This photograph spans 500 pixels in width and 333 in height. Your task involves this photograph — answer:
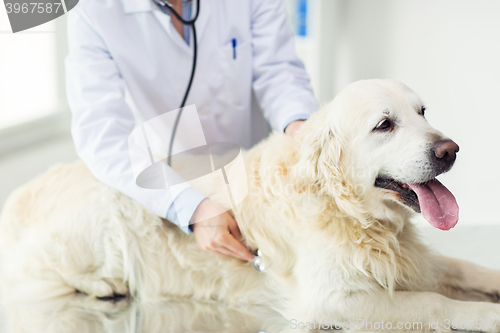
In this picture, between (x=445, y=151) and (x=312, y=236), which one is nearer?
(x=445, y=151)

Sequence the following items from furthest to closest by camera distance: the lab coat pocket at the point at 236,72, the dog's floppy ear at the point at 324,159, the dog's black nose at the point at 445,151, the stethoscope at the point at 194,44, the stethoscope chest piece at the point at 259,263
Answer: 1. the lab coat pocket at the point at 236,72
2. the stethoscope at the point at 194,44
3. the stethoscope chest piece at the point at 259,263
4. the dog's floppy ear at the point at 324,159
5. the dog's black nose at the point at 445,151

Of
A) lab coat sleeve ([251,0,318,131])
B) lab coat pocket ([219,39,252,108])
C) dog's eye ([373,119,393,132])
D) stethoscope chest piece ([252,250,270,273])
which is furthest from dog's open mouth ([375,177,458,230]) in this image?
lab coat pocket ([219,39,252,108])

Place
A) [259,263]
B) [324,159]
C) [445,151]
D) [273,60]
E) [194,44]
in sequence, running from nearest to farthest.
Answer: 1. [445,151]
2. [324,159]
3. [259,263]
4. [194,44]
5. [273,60]

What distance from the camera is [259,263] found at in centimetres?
109

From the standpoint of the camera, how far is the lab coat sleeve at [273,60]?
1465 mm

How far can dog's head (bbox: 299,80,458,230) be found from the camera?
33.8 inches

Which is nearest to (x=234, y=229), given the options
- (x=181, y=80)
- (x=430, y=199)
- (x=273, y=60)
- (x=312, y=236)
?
(x=312, y=236)

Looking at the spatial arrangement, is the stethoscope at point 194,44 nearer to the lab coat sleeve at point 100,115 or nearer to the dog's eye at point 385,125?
the lab coat sleeve at point 100,115

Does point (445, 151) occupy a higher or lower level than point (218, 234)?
higher

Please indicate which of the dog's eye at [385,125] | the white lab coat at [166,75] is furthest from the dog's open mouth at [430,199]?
the white lab coat at [166,75]

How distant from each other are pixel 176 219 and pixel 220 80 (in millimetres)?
563

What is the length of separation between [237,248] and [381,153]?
0.42 meters

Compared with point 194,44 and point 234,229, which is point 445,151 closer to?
point 234,229

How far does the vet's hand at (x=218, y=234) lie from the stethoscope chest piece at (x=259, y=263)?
0.05ft
